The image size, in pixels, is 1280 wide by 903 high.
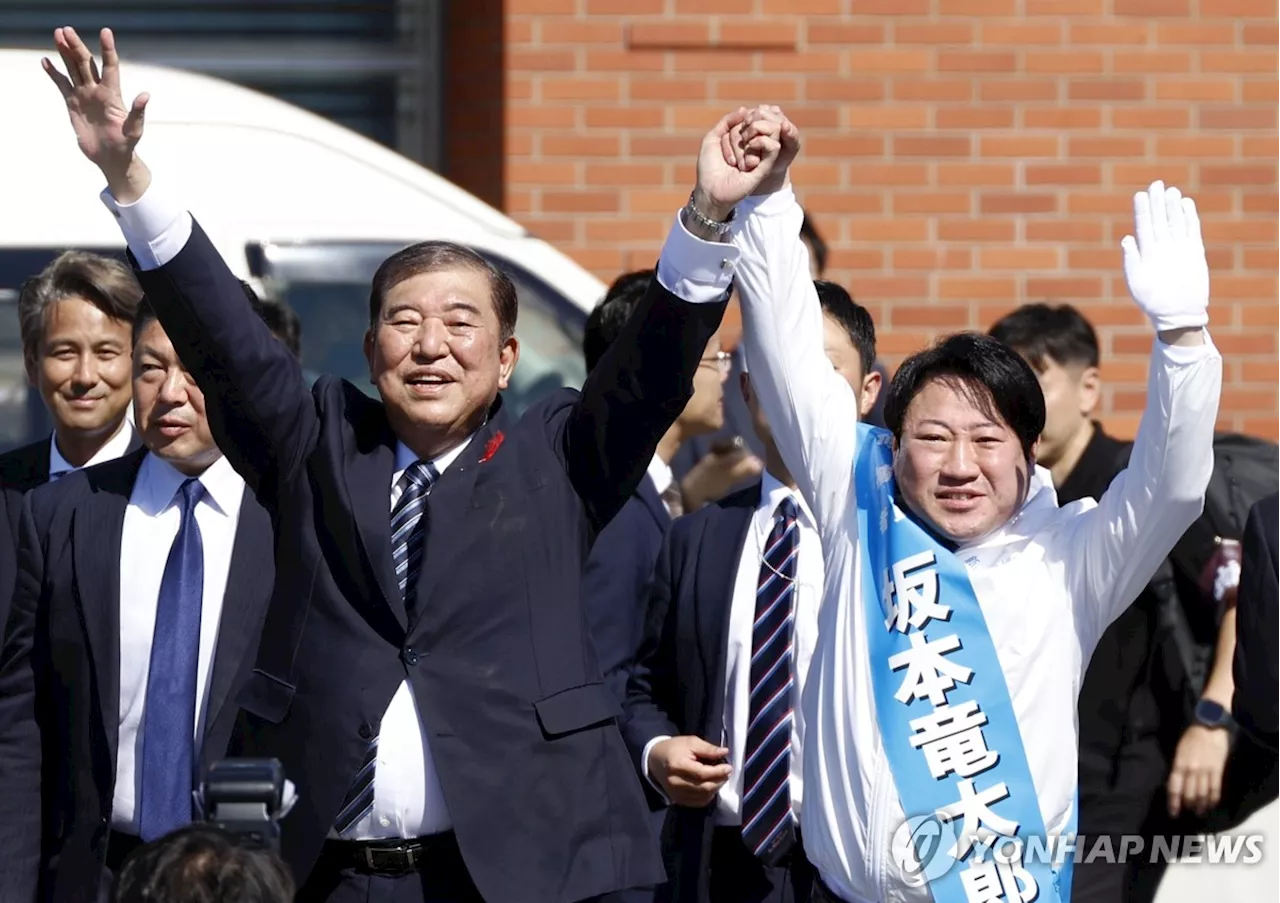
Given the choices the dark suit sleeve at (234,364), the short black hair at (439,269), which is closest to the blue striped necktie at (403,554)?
the dark suit sleeve at (234,364)

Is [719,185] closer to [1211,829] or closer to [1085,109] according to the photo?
[1211,829]

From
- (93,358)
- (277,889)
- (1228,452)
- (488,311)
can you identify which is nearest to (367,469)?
(488,311)

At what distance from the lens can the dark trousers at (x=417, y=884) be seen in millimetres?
3459

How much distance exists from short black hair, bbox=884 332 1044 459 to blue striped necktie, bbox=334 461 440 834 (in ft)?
2.72

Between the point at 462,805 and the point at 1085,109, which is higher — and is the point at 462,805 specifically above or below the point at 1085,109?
below

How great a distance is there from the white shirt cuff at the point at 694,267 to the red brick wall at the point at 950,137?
3984 mm

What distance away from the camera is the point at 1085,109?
7.33 meters

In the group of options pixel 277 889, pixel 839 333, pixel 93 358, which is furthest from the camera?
pixel 93 358

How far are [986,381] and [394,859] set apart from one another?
4.18 ft

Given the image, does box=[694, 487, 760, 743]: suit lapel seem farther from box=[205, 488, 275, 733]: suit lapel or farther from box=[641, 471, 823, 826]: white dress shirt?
box=[205, 488, 275, 733]: suit lapel

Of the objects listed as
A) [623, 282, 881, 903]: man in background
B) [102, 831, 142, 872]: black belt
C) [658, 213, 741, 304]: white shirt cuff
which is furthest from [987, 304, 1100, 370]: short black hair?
[102, 831, 142, 872]: black belt

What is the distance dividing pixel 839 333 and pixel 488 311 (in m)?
0.96

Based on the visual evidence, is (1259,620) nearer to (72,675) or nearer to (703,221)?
(703,221)

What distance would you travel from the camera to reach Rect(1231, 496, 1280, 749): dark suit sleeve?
4.13 meters
